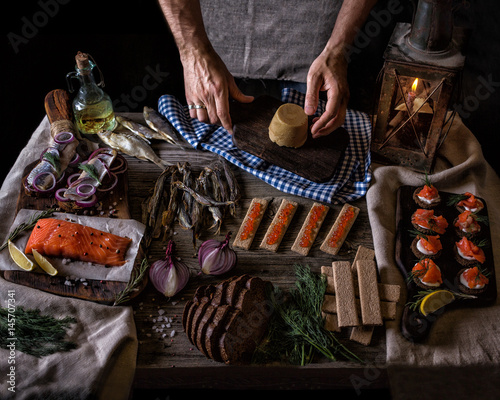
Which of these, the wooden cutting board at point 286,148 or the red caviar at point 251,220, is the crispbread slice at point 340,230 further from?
the red caviar at point 251,220

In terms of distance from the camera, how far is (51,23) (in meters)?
5.50

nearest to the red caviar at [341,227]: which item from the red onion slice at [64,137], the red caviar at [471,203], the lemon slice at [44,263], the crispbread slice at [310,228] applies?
the crispbread slice at [310,228]

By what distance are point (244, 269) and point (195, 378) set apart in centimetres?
63

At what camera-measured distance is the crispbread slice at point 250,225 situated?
274 cm

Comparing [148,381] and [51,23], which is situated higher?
[51,23]

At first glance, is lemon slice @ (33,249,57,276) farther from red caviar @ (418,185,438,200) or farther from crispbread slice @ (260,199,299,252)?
red caviar @ (418,185,438,200)

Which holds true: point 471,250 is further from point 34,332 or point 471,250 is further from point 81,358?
point 34,332

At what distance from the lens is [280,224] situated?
281 cm

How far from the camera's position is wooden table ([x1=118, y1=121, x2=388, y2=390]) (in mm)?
2303

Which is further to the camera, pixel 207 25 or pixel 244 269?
pixel 207 25

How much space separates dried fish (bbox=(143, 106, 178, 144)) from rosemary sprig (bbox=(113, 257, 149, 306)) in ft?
3.52

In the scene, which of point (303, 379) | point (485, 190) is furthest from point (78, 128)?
point (485, 190)

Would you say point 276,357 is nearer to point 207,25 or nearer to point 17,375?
point 17,375

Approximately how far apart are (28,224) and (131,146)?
822 millimetres
